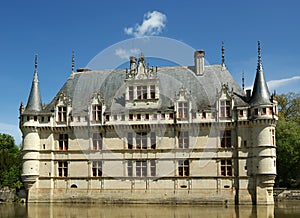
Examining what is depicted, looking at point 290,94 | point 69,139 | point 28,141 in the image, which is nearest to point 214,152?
point 69,139

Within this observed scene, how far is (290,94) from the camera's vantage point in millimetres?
53250

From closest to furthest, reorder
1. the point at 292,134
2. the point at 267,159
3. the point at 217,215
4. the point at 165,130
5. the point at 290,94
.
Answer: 1. the point at 217,215
2. the point at 267,159
3. the point at 165,130
4. the point at 292,134
5. the point at 290,94

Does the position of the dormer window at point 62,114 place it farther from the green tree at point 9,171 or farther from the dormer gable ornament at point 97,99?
the green tree at point 9,171

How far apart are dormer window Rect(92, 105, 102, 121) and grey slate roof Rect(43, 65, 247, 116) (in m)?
Result: 0.67

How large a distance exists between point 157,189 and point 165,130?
4713mm

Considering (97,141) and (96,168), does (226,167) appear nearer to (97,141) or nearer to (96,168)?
(96,168)

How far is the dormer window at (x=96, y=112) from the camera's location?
37531 millimetres

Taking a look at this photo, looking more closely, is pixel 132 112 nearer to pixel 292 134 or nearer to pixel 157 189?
pixel 157 189

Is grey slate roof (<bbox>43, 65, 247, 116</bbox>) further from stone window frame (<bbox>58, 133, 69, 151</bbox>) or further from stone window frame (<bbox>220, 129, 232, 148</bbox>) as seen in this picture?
stone window frame (<bbox>220, 129, 232, 148</bbox>)

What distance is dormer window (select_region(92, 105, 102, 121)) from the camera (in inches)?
1478

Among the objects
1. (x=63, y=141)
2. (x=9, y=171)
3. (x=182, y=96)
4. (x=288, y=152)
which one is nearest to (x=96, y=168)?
(x=63, y=141)

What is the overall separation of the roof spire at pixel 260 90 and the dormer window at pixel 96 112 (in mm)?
12312

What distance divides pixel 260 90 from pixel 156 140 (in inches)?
354

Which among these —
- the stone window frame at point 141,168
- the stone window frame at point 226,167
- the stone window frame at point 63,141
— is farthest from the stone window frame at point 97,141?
the stone window frame at point 226,167
